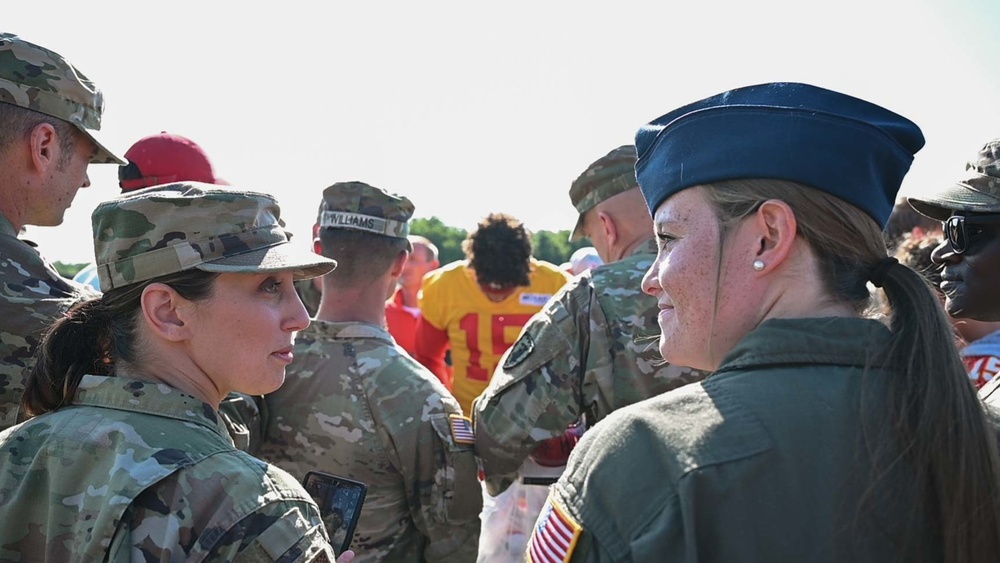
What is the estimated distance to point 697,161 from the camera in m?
1.73

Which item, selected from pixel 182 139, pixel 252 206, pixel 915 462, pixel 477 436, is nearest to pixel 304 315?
pixel 252 206

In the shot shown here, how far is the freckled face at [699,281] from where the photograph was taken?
1699 mm

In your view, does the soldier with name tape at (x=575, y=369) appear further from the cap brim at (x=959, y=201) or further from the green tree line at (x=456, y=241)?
the green tree line at (x=456, y=241)

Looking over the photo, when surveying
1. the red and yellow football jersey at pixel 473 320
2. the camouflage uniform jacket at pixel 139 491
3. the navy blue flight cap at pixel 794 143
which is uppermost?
the navy blue flight cap at pixel 794 143

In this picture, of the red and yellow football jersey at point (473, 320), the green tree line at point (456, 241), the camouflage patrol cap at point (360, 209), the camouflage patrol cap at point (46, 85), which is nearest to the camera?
the camouflage patrol cap at point (46, 85)

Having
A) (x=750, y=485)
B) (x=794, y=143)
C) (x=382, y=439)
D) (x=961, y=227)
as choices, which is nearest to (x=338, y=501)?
(x=382, y=439)

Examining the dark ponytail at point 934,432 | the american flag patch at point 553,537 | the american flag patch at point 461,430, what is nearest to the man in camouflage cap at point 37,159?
the american flag patch at point 461,430

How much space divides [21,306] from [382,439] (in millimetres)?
1352

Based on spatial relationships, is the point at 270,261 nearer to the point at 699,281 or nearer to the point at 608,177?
the point at 699,281

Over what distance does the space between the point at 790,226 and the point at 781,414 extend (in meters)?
0.39

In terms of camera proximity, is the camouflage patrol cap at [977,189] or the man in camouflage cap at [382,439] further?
the man in camouflage cap at [382,439]

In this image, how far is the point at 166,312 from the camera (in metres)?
2.22

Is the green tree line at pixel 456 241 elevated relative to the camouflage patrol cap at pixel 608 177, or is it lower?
lower

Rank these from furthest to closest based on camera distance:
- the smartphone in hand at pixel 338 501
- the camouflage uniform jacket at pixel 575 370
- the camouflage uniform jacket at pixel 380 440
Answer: the camouflage uniform jacket at pixel 575 370
the camouflage uniform jacket at pixel 380 440
the smartphone in hand at pixel 338 501
